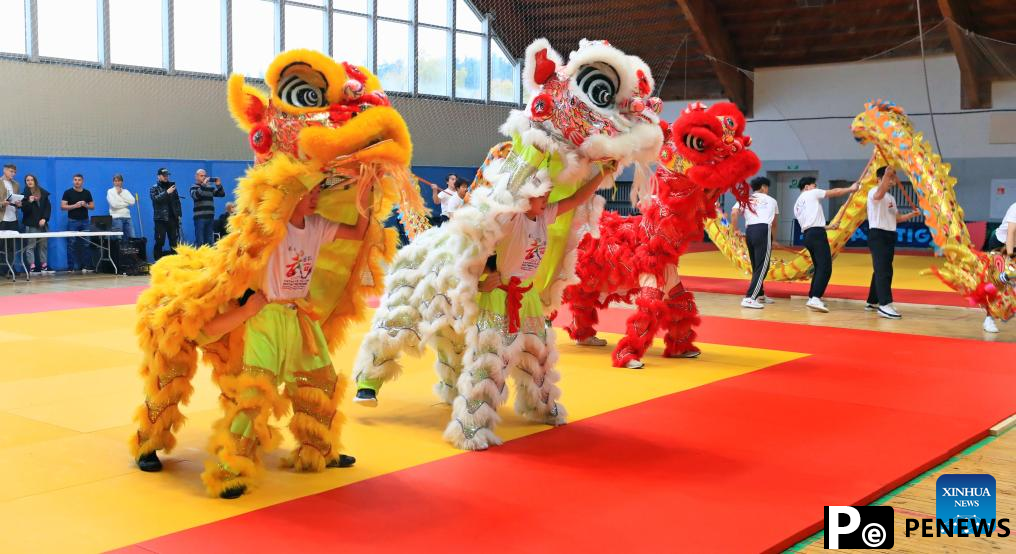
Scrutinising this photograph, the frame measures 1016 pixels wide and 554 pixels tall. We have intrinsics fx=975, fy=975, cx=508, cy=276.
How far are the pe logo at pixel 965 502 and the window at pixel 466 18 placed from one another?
56.4 ft

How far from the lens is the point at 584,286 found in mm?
7105

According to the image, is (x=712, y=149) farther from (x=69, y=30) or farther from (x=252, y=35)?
A: (x=252, y=35)

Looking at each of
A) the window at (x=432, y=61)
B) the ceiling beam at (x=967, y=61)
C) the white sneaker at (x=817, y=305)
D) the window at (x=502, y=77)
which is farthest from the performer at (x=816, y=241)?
the window at (x=502, y=77)

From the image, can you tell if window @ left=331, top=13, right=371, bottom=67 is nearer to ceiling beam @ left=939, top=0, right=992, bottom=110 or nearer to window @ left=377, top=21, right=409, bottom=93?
window @ left=377, top=21, right=409, bottom=93

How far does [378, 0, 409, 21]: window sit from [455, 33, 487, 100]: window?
1294mm

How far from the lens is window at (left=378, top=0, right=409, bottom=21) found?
60.6ft

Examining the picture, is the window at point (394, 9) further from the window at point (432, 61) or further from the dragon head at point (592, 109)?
the dragon head at point (592, 109)

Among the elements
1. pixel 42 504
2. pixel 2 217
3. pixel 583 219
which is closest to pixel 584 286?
pixel 583 219

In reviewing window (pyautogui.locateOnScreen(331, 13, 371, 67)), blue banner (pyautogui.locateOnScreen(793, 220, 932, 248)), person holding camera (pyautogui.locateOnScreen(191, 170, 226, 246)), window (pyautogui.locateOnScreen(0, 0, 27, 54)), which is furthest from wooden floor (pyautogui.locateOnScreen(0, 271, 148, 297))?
blue banner (pyautogui.locateOnScreen(793, 220, 932, 248))

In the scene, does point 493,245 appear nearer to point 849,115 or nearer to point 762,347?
point 762,347

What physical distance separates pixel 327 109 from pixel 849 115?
17021 millimetres

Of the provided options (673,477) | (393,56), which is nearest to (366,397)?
(673,477)

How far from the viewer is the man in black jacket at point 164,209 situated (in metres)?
13.6

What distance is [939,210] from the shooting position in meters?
8.52
